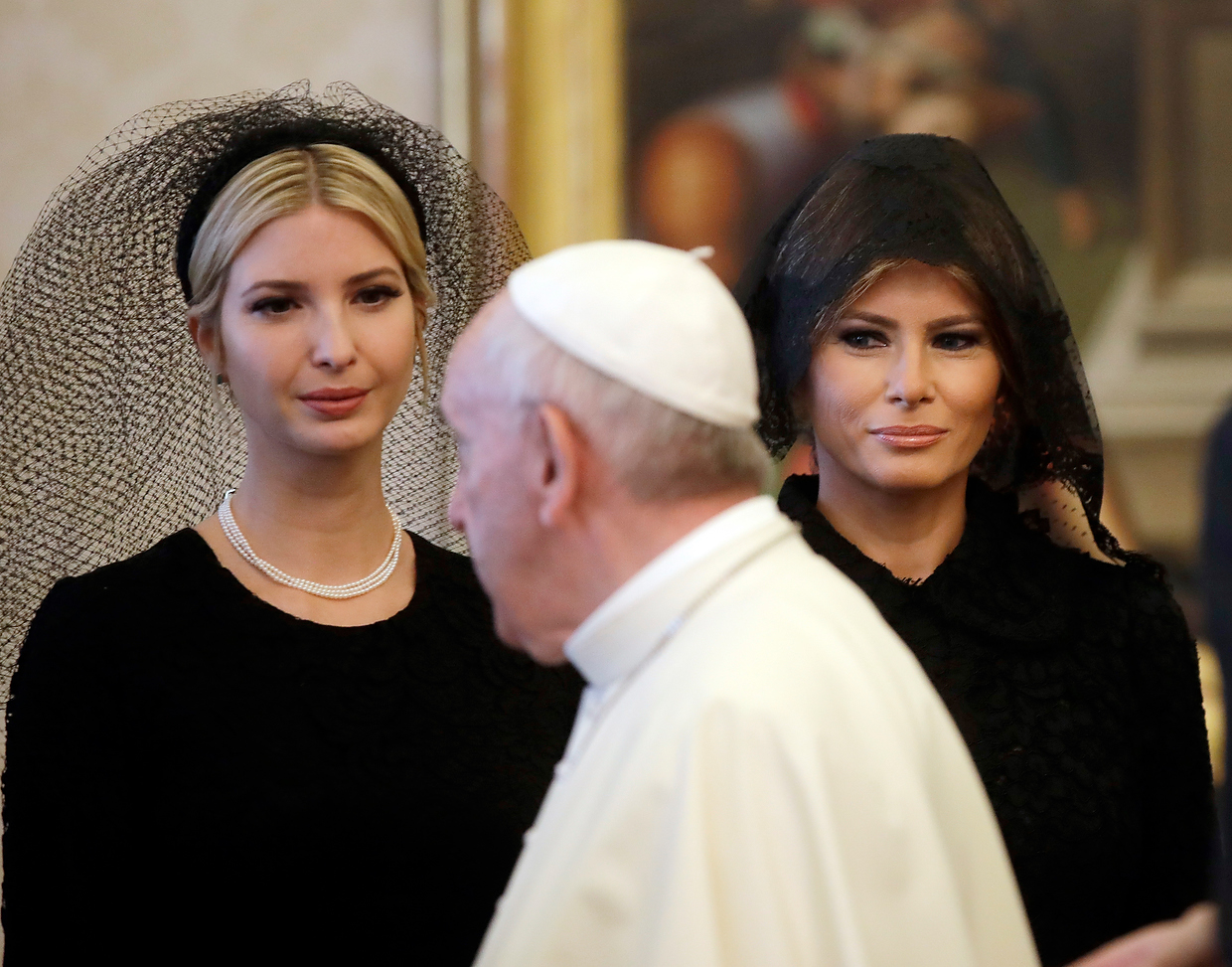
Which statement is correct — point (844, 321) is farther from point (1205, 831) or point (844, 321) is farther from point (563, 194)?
point (563, 194)

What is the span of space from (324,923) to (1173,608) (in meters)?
1.40

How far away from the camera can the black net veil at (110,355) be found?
8.13 ft

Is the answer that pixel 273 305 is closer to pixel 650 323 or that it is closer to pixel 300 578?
pixel 300 578

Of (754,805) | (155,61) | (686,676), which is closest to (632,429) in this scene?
(686,676)

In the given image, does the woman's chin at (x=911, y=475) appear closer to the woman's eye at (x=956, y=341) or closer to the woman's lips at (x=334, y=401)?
the woman's eye at (x=956, y=341)

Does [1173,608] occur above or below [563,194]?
A: below

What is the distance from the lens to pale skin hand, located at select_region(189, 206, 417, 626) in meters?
2.20

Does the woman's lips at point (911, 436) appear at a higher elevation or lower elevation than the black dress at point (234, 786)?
higher

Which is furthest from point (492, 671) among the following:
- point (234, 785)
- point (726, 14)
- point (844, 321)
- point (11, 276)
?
point (726, 14)

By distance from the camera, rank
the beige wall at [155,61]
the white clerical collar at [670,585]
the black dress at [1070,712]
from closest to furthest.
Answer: the white clerical collar at [670,585] → the black dress at [1070,712] → the beige wall at [155,61]

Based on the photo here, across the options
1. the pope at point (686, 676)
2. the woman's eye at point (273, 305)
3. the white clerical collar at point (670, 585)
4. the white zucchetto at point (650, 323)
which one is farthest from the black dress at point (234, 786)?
the white zucchetto at point (650, 323)

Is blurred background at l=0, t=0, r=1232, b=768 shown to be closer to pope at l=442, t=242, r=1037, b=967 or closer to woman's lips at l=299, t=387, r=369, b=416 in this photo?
woman's lips at l=299, t=387, r=369, b=416

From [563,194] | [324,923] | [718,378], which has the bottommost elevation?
[324,923]

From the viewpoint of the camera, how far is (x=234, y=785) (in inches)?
82.9
